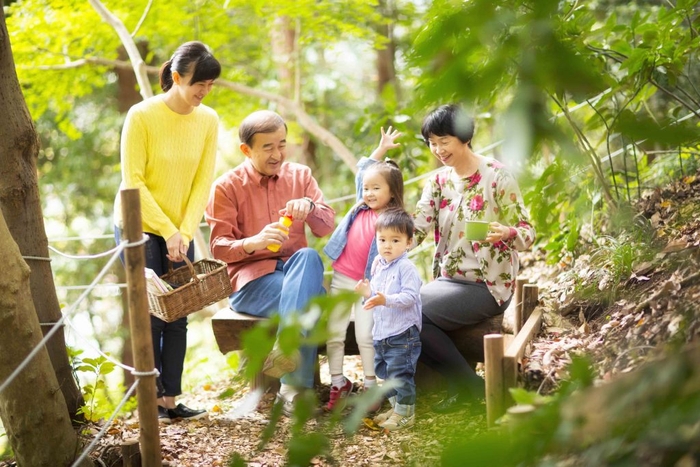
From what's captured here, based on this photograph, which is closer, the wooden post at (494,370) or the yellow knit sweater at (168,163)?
the wooden post at (494,370)

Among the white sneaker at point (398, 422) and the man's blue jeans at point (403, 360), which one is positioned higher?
the man's blue jeans at point (403, 360)

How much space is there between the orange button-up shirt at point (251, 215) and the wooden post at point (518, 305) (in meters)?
0.90

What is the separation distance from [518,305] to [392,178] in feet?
2.60

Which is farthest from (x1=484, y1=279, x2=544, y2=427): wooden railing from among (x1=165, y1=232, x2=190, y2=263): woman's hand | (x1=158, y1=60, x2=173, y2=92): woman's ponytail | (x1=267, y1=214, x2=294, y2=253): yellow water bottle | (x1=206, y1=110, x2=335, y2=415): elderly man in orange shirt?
(x1=158, y1=60, x2=173, y2=92): woman's ponytail

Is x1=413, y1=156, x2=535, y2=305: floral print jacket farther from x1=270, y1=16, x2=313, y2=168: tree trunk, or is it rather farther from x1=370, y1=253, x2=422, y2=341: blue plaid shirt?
x1=270, y1=16, x2=313, y2=168: tree trunk

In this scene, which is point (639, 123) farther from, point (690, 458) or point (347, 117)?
point (347, 117)

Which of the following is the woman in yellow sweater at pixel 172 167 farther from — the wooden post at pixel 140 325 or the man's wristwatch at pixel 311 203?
the wooden post at pixel 140 325

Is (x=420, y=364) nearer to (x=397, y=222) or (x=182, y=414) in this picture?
(x=397, y=222)

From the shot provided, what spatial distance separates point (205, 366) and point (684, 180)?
19.1 ft

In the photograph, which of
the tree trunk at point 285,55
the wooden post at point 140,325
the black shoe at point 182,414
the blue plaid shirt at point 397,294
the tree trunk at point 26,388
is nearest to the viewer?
the wooden post at point 140,325

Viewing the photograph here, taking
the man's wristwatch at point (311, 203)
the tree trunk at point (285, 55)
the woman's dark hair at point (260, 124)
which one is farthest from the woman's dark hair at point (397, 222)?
the tree trunk at point (285, 55)

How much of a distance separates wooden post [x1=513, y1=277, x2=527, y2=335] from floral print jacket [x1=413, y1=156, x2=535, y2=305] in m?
0.09

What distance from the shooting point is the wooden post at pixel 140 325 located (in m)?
2.34

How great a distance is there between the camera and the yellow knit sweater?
10.0 ft
